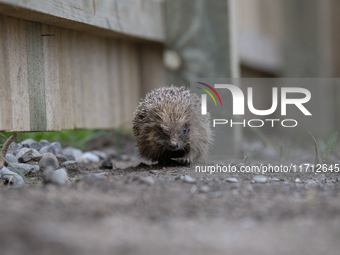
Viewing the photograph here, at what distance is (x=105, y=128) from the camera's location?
17.4 feet

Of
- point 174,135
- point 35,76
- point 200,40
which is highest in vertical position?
point 200,40

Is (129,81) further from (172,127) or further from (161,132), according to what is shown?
(172,127)

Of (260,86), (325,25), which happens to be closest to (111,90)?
(260,86)

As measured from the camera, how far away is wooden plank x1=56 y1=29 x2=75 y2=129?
4.17 m

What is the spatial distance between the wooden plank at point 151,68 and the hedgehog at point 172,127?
4.71ft

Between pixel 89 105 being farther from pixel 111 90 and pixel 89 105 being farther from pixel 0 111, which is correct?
pixel 0 111

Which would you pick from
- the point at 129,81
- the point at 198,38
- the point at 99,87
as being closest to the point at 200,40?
the point at 198,38

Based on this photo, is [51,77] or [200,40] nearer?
[51,77]

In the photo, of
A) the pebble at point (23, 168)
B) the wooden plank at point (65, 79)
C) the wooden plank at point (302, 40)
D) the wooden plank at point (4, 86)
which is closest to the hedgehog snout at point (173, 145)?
the wooden plank at point (65, 79)

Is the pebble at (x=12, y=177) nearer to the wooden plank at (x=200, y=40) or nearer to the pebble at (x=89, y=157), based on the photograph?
the pebble at (x=89, y=157)

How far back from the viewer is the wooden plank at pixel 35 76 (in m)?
3.69

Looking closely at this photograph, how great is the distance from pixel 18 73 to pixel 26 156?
0.85 m

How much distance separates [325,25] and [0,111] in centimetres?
769

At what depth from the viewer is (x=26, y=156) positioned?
394 cm
